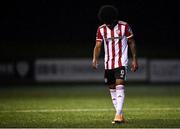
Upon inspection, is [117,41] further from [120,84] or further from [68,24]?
[68,24]

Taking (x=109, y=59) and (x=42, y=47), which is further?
(x=42, y=47)

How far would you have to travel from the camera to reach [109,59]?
9.65 m

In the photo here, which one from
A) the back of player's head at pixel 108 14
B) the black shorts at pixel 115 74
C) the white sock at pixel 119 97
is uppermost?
the back of player's head at pixel 108 14

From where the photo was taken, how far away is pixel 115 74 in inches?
379

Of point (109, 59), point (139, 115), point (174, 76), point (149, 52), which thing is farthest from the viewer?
point (149, 52)

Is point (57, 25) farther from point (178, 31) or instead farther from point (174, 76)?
point (174, 76)

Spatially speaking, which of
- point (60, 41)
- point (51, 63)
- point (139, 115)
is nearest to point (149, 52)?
point (60, 41)

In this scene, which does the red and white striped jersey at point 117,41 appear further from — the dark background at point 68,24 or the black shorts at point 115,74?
the dark background at point 68,24

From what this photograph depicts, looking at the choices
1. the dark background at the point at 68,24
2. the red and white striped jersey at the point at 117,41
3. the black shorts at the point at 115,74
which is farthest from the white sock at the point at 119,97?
the dark background at the point at 68,24

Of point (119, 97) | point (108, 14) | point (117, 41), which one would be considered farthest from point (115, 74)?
point (108, 14)

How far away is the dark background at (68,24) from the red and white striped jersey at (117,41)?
72.8ft

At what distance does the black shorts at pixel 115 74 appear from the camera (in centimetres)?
959

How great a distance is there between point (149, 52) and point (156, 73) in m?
6.64

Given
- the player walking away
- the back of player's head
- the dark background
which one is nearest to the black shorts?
the player walking away
